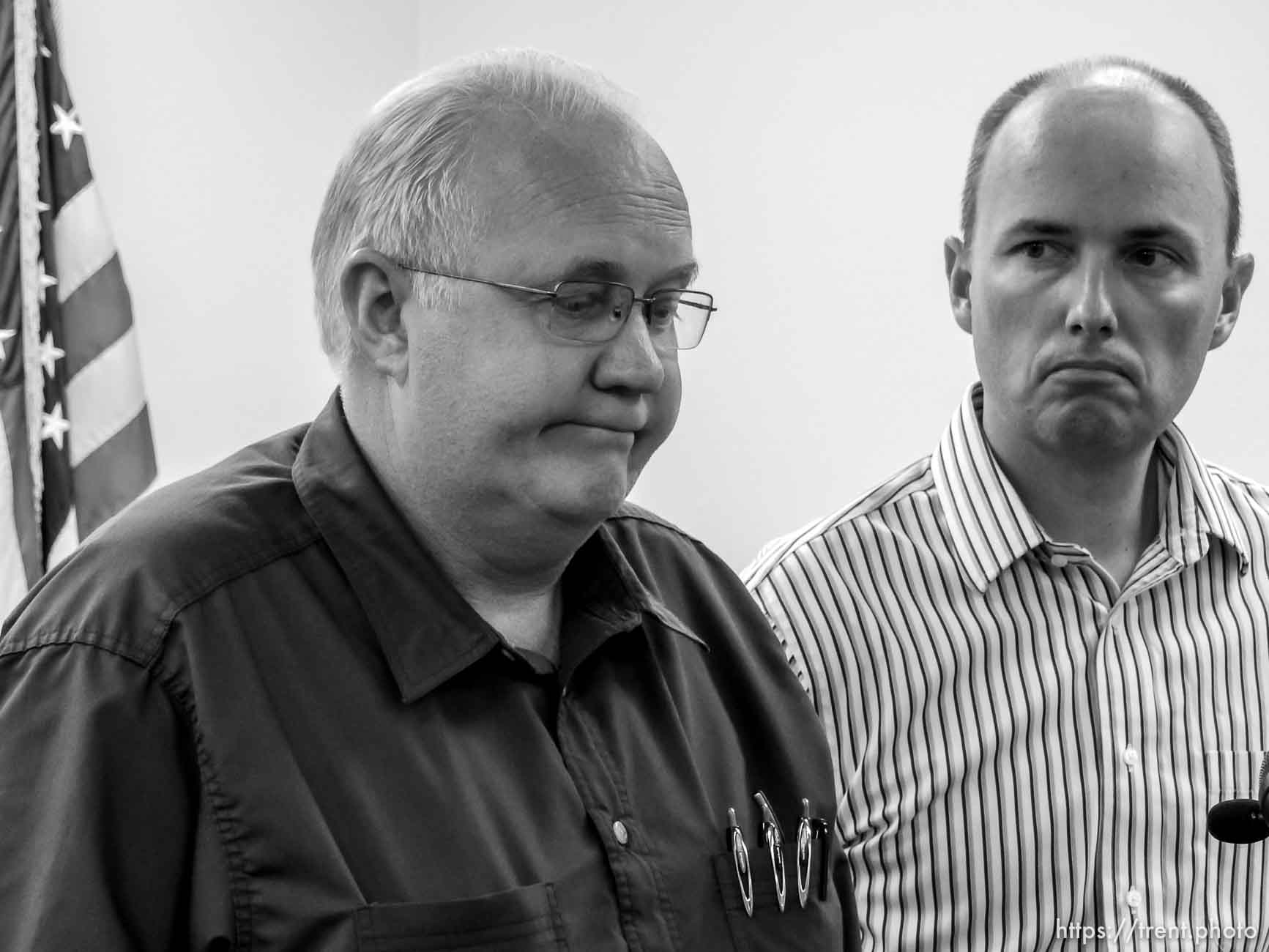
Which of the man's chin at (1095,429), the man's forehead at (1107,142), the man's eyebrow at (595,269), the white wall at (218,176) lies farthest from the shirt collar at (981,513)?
the white wall at (218,176)

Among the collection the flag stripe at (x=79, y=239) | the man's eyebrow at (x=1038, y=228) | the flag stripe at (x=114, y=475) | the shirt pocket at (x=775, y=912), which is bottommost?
the shirt pocket at (x=775, y=912)

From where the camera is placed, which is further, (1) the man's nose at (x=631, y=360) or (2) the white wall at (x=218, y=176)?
(2) the white wall at (x=218, y=176)

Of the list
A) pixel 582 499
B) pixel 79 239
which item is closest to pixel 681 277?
pixel 582 499

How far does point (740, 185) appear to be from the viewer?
13.0 feet

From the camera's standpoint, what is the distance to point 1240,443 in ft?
10.9

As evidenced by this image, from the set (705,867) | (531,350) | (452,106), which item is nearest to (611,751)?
(705,867)

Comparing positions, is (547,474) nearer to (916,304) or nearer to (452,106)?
(452,106)

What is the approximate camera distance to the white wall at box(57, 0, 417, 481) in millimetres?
3494

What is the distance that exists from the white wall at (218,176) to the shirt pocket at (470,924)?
2648mm

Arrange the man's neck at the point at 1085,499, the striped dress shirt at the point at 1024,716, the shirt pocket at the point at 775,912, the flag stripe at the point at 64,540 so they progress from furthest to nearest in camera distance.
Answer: the flag stripe at the point at 64,540 → the man's neck at the point at 1085,499 → the striped dress shirt at the point at 1024,716 → the shirt pocket at the point at 775,912

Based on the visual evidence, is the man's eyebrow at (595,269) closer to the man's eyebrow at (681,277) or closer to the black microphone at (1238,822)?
the man's eyebrow at (681,277)

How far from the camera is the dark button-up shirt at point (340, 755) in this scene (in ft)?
3.53

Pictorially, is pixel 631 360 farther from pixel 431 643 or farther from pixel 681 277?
pixel 431 643

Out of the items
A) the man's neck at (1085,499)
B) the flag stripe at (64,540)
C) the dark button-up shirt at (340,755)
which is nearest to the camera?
the dark button-up shirt at (340,755)
